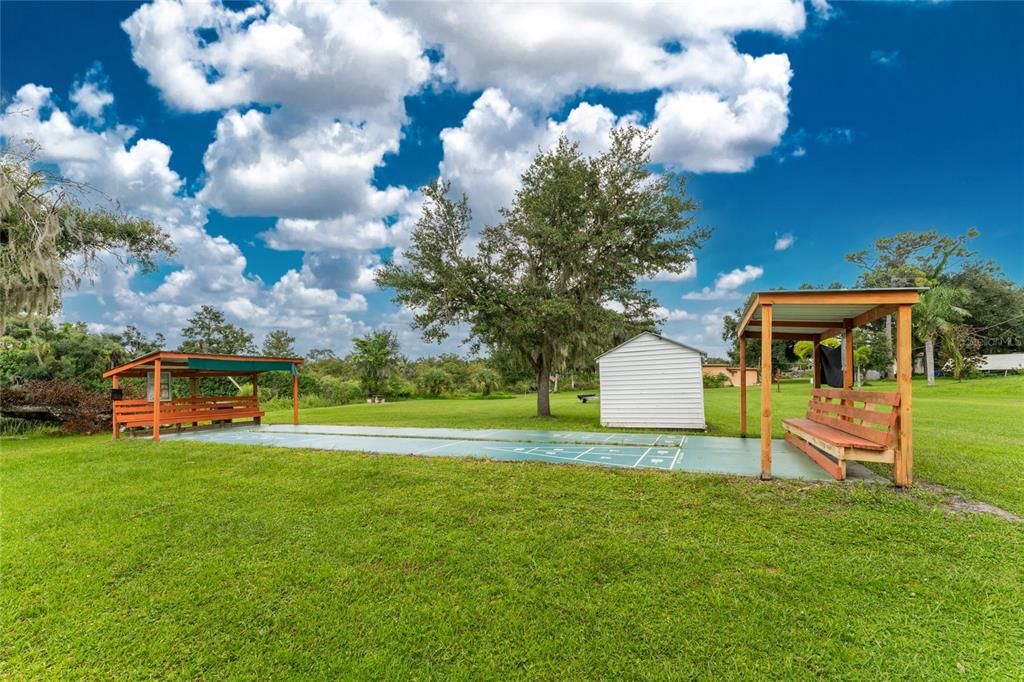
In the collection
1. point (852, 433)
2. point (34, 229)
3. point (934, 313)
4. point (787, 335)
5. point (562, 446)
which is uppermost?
point (34, 229)

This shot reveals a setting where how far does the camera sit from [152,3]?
899cm

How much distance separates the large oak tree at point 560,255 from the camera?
Answer: 13281 millimetres

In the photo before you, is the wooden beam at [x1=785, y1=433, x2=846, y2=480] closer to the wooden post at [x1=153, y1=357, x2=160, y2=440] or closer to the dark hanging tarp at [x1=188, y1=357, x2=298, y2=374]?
the dark hanging tarp at [x1=188, y1=357, x2=298, y2=374]

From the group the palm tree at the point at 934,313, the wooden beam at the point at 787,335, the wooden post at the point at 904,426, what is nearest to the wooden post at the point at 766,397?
the wooden post at the point at 904,426

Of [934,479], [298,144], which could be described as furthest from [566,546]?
[298,144]

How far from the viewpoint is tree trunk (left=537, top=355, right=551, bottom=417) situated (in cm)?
1410

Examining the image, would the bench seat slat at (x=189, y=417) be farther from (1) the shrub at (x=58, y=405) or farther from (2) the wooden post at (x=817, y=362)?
(2) the wooden post at (x=817, y=362)

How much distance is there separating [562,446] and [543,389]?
21.7 ft

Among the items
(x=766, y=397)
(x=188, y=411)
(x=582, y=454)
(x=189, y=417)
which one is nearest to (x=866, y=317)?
(x=766, y=397)

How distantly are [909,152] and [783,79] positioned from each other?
7621mm

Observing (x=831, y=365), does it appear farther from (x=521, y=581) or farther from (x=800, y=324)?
(x=521, y=581)

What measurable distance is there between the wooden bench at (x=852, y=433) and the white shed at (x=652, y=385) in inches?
151

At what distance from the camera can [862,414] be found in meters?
5.09

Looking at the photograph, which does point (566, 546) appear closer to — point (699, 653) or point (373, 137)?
point (699, 653)
